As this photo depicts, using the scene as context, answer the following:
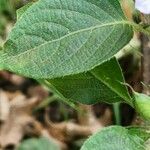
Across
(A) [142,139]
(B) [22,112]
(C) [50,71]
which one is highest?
(C) [50,71]

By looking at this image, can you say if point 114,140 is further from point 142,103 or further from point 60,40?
point 60,40

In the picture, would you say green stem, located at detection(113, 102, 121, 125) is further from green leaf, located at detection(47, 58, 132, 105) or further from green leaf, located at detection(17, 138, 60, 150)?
green leaf, located at detection(47, 58, 132, 105)

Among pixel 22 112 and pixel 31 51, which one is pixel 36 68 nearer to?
pixel 31 51

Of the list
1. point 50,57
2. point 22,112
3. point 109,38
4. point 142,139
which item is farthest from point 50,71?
point 22,112

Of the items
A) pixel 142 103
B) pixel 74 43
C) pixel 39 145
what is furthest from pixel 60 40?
pixel 39 145

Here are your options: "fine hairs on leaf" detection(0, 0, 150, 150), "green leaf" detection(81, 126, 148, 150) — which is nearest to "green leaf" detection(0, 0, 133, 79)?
"fine hairs on leaf" detection(0, 0, 150, 150)
